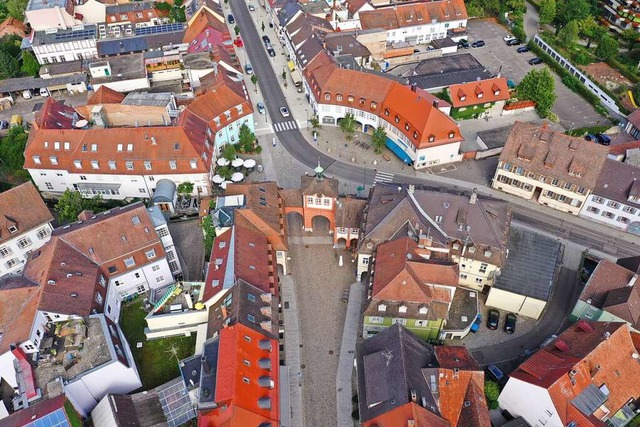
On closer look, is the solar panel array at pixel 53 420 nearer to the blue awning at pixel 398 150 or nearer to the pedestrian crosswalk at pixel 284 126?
the pedestrian crosswalk at pixel 284 126

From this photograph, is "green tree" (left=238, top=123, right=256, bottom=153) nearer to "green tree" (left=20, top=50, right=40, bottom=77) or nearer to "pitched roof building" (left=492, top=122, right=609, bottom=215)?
"pitched roof building" (left=492, top=122, right=609, bottom=215)

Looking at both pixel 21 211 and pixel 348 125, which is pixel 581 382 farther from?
pixel 21 211

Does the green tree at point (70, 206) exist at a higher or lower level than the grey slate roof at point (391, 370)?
higher

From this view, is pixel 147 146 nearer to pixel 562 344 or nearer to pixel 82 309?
pixel 82 309

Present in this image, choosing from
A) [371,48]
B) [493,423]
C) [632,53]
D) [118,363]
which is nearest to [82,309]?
[118,363]

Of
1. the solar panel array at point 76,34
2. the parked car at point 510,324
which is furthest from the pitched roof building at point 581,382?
the solar panel array at point 76,34

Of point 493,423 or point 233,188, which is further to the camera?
point 233,188
